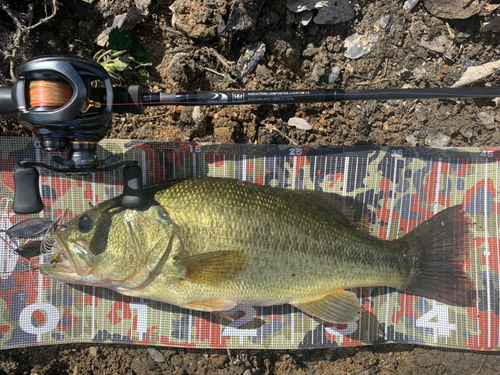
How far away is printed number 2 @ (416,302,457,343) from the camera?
281cm

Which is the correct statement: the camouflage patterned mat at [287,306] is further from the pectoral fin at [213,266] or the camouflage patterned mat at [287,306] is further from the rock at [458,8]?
the rock at [458,8]

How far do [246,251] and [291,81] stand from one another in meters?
1.52

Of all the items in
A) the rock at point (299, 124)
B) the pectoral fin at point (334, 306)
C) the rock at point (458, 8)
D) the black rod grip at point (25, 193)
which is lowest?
the pectoral fin at point (334, 306)

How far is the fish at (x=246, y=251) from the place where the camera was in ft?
6.98

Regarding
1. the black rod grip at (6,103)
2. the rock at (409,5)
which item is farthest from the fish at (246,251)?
the rock at (409,5)

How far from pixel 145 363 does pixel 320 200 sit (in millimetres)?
2003

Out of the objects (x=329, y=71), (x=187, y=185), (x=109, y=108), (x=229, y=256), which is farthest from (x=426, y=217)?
(x=109, y=108)

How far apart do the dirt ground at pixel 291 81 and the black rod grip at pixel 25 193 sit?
876 millimetres

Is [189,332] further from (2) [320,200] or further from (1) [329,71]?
(1) [329,71]

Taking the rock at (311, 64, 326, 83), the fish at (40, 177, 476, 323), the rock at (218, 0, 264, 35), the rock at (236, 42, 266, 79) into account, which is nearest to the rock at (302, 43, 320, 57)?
the rock at (311, 64, 326, 83)

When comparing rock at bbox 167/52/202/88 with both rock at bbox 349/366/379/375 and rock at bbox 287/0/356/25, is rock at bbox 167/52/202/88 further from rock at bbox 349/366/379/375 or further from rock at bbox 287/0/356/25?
rock at bbox 349/366/379/375

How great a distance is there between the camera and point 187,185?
228cm

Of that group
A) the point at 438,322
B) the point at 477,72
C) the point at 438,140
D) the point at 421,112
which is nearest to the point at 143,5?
the point at 421,112

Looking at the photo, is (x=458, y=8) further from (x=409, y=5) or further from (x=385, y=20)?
(x=385, y=20)
